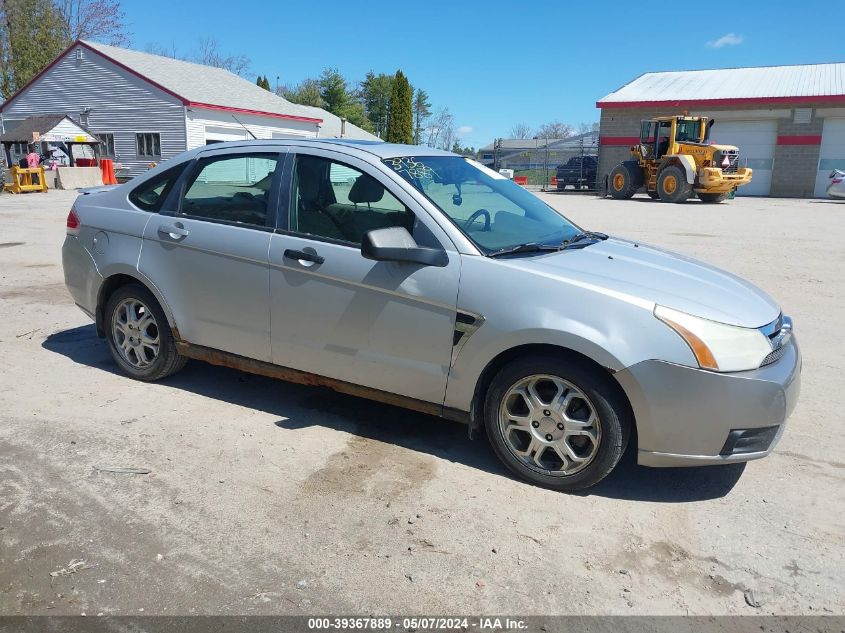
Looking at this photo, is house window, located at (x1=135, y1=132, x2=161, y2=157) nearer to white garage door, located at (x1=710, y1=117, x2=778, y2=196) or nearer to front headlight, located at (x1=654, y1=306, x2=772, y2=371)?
white garage door, located at (x1=710, y1=117, x2=778, y2=196)

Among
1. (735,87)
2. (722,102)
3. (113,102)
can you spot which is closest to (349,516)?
(722,102)

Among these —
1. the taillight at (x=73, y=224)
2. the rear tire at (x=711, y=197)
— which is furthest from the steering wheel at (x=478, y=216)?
the rear tire at (x=711, y=197)

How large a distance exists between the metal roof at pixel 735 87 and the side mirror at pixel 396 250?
114ft

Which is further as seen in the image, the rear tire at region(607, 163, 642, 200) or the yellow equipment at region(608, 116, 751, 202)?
the rear tire at region(607, 163, 642, 200)

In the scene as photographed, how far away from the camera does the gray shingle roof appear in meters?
33.0

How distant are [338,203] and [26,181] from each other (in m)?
28.4

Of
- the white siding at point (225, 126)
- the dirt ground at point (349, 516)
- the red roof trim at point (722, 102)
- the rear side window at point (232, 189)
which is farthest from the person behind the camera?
the white siding at point (225, 126)

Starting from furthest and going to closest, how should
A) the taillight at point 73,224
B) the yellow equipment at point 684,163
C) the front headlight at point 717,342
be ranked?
the yellow equipment at point 684,163
the taillight at point 73,224
the front headlight at point 717,342

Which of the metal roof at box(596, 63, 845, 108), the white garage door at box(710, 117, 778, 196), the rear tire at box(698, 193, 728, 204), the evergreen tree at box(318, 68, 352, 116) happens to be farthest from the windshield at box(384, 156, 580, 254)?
the evergreen tree at box(318, 68, 352, 116)

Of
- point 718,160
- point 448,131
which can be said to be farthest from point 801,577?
point 448,131

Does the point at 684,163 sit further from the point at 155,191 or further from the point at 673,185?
the point at 155,191

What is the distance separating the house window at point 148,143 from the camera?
3309 cm

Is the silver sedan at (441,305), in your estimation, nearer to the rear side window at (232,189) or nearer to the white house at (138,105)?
the rear side window at (232,189)

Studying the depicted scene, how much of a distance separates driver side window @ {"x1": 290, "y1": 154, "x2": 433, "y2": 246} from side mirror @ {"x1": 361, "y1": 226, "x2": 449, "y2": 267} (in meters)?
0.23
